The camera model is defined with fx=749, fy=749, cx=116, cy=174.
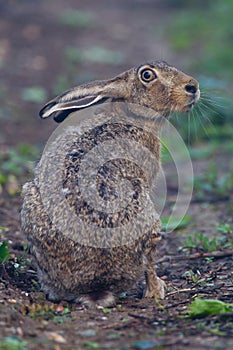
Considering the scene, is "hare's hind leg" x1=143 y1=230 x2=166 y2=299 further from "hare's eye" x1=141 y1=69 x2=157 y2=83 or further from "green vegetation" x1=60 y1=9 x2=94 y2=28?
"green vegetation" x1=60 y1=9 x2=94 y2=28

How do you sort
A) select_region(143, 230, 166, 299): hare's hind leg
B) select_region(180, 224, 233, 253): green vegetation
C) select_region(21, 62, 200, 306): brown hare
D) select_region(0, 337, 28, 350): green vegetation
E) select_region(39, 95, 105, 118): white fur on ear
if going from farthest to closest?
select_region(180, 224, 233, 253): green vegetation < select_region(39, 95, 105, 118): white fur on ear < select_region(143, 230, 166, 299): hare's hind leg < select_region(21, 62, 200, 306): brown hare < select_region(0, 337, 28, 350): green vegetation

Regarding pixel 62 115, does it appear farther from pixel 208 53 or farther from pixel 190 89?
pixel 208 53

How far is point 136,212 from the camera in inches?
216

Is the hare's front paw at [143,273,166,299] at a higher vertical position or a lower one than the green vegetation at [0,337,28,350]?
higher

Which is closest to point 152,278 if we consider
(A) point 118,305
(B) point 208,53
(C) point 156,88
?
(A) point 118,305

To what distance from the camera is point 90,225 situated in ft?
17.4

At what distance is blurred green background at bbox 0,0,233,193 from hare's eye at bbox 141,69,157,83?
2.78 m

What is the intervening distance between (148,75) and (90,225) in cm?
174

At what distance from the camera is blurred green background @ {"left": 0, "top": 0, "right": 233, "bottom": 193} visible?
10977mm

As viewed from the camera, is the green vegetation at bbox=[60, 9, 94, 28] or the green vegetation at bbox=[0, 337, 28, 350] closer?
the green vegetation at bbox=[0, 337, 28, 350]

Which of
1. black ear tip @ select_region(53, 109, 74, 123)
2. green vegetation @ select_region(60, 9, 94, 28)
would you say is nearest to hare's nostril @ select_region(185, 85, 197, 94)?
black ear tip @ select_region(53, 109, 74, 123)

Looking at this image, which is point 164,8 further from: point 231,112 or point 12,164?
point 12,164

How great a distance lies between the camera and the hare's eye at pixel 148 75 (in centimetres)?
646

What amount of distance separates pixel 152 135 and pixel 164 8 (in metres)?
15.3
